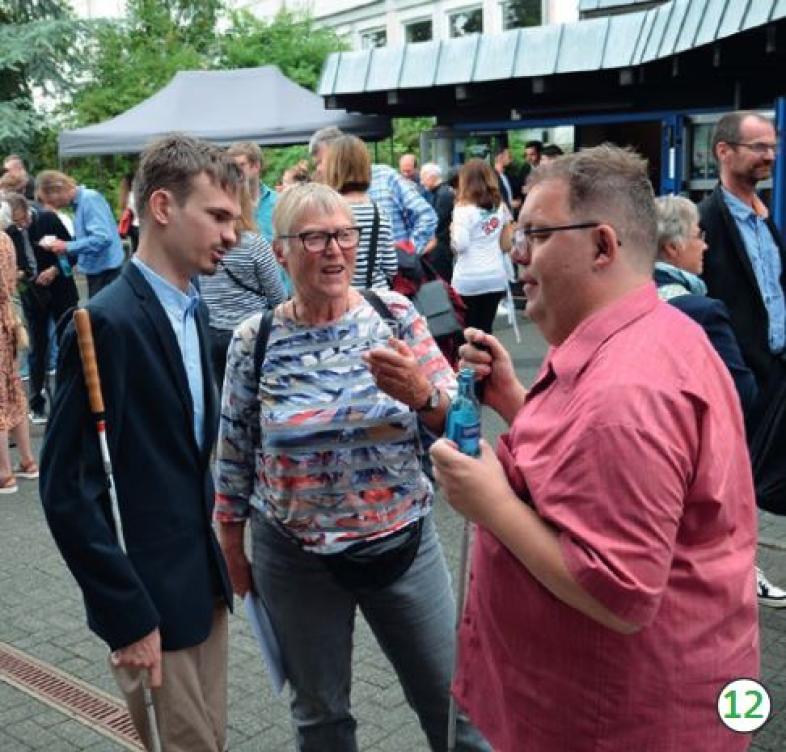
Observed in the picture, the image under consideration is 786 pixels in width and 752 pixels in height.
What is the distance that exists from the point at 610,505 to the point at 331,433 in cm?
120

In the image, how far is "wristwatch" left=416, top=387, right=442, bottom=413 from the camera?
8.63 ft

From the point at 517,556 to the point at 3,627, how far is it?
12.5 ft

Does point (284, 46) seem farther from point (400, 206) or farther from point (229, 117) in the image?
point (400, 206)

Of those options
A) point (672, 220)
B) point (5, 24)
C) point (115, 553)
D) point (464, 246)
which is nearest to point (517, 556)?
point (115, 553)

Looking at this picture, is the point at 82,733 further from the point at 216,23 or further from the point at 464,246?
the point at 216,23

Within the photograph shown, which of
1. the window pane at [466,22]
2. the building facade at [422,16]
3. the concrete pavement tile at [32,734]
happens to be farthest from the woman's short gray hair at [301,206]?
the window pane at [466,22]

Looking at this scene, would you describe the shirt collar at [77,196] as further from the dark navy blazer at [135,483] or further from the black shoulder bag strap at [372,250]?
the dark navy blazer at [135,483]

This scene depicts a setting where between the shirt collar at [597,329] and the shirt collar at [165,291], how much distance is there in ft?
3.67

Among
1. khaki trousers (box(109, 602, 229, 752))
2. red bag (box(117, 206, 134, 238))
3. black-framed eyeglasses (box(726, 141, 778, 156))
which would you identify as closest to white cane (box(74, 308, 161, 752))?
khaki trousers (box(109, 602, 229, 752))

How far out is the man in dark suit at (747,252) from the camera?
4.75 meters

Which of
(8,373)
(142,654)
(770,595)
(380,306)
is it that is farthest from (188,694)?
(8,373)

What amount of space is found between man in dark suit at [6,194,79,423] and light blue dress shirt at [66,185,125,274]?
218 mm

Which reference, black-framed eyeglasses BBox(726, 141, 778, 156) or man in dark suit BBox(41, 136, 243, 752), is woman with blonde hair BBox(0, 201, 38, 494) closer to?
man in dark suit BBox(41, 136, 243, 752)

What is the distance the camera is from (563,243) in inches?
71.9
